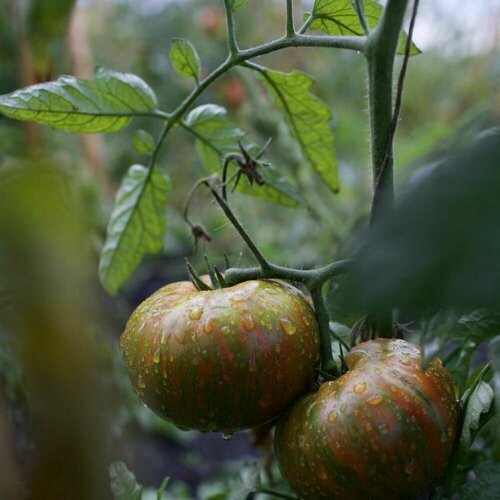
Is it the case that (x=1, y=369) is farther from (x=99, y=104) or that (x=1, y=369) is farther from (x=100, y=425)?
(x=100, y=425)

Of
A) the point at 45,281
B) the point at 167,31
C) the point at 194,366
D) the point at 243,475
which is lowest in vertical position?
the point at 243,475

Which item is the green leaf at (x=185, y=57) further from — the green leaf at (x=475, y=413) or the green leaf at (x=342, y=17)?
Result: the green leaf at (x=475, y=413)

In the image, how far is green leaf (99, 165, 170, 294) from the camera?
0.70 metres

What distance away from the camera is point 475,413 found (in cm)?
47

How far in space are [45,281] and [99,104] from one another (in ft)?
1.25

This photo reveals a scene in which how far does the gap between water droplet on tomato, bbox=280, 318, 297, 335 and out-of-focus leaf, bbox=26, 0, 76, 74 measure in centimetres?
64

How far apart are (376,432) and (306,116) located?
0.36m

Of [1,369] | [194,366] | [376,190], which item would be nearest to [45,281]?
[194,366]

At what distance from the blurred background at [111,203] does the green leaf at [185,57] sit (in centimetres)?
17

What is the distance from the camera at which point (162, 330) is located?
47 cm

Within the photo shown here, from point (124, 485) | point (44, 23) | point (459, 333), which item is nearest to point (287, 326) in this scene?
point (459, 333)

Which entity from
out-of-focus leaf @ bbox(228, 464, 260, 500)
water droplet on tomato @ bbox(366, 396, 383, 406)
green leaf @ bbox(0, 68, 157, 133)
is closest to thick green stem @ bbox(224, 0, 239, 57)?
green leaf @ bbox(0, 68, 157, 133)

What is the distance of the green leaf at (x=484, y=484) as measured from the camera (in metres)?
0.51

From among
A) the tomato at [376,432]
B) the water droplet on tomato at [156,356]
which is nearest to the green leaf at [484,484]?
the tomato at [376,432]
